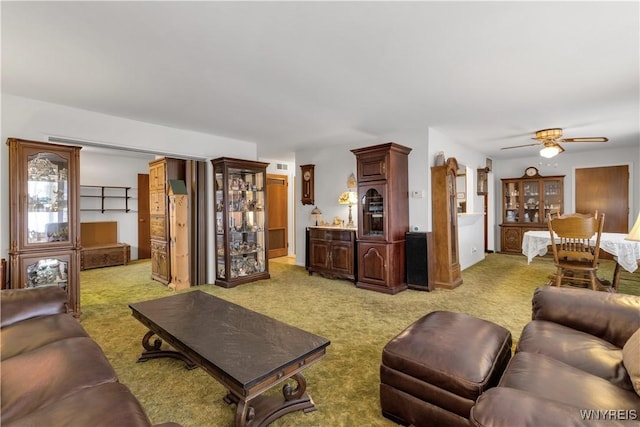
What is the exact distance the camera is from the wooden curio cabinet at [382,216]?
14.8ft

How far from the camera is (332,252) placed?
5375 millimetres

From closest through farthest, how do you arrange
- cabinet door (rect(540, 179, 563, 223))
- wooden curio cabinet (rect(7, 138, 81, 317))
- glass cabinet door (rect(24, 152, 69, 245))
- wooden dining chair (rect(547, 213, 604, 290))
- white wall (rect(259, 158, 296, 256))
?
wooden curio cabinet (rect(7, 138, 81, 317))
glass cabinet door (rect(24, 152, 69, 245))
wooden dining chair (rect(547, 213, 604, 290))
cabinet door (rect(540, 179, 563, 223))
white wall (rect(259, 158, 296, 256))

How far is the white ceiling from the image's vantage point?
6.44ft

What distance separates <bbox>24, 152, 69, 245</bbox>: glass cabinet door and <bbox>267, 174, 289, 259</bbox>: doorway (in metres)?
4.31

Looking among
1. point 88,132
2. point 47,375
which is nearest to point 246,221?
point 88,132

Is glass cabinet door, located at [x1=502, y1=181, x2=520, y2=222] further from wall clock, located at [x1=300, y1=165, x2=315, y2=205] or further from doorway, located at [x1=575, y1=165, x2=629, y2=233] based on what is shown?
wall clock, located at [x1=300, y1=165, x2=315, y2=205]

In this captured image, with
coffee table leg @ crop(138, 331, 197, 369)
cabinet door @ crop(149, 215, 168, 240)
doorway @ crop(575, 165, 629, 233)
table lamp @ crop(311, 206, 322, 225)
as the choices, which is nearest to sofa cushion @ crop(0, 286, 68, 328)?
coffee table leg @ crop(138, 331, 197, 369)

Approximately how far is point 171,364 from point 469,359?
7.23ft

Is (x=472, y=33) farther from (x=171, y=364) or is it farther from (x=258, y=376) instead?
(x=171, y=364)

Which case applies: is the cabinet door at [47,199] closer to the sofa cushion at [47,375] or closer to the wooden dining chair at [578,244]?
the sofa cushion at [47,375]

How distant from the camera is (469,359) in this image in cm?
164

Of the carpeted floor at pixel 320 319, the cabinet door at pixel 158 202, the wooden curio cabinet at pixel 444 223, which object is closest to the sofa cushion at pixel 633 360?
the carpeted floor at pixel 320 319

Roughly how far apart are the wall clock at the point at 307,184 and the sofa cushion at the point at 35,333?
463 cm

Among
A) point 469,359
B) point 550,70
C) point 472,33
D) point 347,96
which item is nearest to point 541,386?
point 469,359
